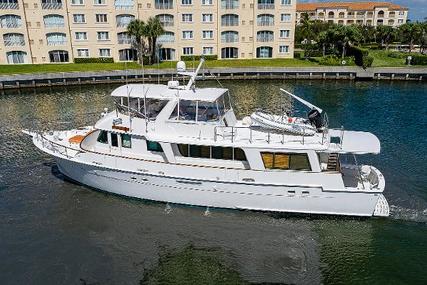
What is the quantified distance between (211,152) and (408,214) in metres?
8.97

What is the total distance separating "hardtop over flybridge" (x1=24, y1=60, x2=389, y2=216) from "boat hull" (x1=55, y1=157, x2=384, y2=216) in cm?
4

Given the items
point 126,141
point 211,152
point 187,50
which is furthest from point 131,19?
point 211,152

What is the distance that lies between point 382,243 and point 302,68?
3816 cm

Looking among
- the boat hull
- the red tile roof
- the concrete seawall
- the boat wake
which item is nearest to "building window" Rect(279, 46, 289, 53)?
the concrete seawall

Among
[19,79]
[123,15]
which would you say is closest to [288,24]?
[123,15]

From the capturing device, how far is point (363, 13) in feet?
412

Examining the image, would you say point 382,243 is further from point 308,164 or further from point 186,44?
point 186,44

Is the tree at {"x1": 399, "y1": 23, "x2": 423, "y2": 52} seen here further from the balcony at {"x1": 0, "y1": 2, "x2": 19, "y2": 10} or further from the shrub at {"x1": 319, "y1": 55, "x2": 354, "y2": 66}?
the balcony at {"x1": 0, "y1": 2, "x2": 19, "y2": 10}

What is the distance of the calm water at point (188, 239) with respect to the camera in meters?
13.6

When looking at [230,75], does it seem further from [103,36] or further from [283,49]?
[103,36]

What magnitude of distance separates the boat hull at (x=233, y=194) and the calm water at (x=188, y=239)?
0.46m

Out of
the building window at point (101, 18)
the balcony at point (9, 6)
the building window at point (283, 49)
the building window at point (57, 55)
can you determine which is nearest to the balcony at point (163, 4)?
the building window at point (101, 18)

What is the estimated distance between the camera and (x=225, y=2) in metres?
58.5

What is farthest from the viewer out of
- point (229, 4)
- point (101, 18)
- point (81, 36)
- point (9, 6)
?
point (229, 4)
